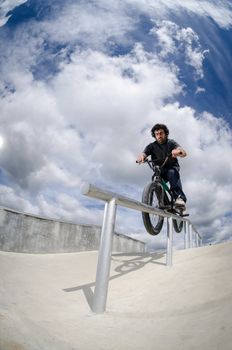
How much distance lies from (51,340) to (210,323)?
100 cm

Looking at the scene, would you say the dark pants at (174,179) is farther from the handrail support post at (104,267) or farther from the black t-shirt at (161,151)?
the handrail support post at (104,267)

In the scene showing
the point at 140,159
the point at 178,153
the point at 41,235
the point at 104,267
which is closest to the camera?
the point at 104,267

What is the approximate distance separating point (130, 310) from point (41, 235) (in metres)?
4.91

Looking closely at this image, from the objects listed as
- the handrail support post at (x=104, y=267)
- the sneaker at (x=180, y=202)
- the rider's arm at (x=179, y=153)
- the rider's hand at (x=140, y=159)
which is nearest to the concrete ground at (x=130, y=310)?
the handrail support post at (x=104, y=267)

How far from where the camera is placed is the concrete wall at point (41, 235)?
18.9ft

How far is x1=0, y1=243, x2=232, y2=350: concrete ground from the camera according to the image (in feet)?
4.83

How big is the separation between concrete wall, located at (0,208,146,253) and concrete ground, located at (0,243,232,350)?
199 cm

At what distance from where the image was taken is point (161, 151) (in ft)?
16.8

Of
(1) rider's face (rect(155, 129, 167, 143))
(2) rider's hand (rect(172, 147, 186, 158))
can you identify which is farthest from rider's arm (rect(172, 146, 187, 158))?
(1) rider's face (rect(155, 129, 167, 143))

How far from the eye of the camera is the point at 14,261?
4770 mm

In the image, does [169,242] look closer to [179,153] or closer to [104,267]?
[179,153]

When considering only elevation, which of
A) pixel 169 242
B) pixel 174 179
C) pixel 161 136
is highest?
pixel 161 136

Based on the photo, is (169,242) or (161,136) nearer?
(169,242)

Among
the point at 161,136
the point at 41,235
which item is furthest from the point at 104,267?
the point at 41,235
